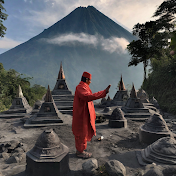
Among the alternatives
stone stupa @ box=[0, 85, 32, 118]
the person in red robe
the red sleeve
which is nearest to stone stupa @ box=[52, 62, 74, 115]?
stone stupa @ box=[0, 85, 32, 118]

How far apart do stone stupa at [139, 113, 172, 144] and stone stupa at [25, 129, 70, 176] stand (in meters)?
3.09

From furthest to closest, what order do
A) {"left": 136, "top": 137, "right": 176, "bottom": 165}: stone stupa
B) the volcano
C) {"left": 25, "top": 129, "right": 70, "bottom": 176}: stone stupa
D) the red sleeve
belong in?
the volcano → the red sleeve → {"left": 136, "top": 137, "right": 176, "bottom": 165}: stone stupa → {"left": 25, "top": 129, "right": 70, "bottom": 176}: stone stupa

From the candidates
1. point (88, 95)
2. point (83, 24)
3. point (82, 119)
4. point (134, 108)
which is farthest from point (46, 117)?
point (83, 24)

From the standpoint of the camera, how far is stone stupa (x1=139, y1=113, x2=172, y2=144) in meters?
4.82

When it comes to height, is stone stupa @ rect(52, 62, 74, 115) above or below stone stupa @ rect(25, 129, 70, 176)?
above

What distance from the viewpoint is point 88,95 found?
355cm

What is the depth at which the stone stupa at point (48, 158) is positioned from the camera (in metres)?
2.83

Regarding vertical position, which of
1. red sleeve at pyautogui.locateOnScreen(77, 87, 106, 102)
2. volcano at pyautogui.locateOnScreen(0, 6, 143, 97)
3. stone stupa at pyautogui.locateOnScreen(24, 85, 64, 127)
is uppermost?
volcano at pyautogui.locateOnScreen(0, 6, 143, 97)

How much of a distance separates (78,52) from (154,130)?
138 metres

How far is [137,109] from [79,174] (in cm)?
828

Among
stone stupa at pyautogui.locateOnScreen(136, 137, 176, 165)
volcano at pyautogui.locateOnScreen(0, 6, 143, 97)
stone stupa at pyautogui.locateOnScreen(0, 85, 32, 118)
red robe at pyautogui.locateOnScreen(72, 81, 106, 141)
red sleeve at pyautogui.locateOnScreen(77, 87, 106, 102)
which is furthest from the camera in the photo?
volcano at pyautogui.locateOnScreen(0, 6, 143, 97)

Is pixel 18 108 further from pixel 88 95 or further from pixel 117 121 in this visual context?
pixel 88 95

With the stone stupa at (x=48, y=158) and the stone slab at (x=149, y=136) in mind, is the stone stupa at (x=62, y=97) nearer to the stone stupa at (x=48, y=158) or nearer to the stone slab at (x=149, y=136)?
the stone slab at (x=149, y=136)

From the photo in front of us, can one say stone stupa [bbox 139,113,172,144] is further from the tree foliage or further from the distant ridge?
the distant ridge
